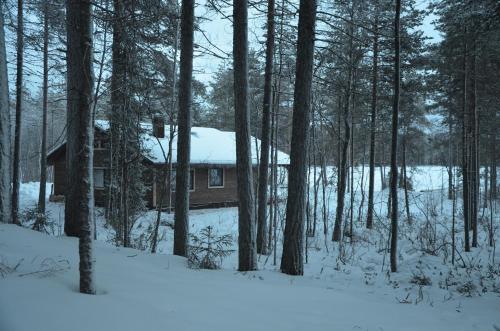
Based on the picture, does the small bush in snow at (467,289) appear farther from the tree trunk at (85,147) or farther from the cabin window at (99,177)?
the cabin window at (99,177)

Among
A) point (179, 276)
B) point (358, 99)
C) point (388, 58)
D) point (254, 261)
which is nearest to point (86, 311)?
point (179, 276)

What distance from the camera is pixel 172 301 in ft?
12.5

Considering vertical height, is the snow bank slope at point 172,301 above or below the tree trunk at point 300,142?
below

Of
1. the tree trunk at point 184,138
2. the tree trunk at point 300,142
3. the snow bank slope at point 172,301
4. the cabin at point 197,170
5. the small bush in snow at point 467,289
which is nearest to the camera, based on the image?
the snow bank slope at point 172,301

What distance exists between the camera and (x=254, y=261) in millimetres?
6535

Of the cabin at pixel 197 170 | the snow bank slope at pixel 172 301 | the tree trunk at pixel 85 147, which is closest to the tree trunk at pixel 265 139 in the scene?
the snow bank slope at pixel 172 301

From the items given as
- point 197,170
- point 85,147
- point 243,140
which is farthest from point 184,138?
point 197,170

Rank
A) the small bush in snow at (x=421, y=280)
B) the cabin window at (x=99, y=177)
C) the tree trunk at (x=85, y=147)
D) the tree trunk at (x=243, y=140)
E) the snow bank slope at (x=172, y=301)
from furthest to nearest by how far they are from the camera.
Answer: the cabin window at (x=99, y=177) < the small bush in snow at (x=421, y=280) < the tree trunk at (x=243, y=140) < the tree trunk at (x=85, y=147) < the snow bank slope at (x=172, y=301)

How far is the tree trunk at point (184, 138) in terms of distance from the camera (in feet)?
24.0

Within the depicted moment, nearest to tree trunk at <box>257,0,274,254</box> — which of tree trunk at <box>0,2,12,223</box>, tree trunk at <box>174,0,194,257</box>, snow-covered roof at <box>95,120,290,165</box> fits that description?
tree trunk at <box>174,0,194,257</box>

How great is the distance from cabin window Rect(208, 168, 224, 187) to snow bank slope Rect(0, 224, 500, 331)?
1559 centimetres

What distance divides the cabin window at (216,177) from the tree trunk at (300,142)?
15535 mm

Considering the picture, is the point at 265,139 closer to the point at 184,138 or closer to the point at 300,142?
the point at 184,138

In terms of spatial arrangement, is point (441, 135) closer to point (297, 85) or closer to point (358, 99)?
point (358, 99)
